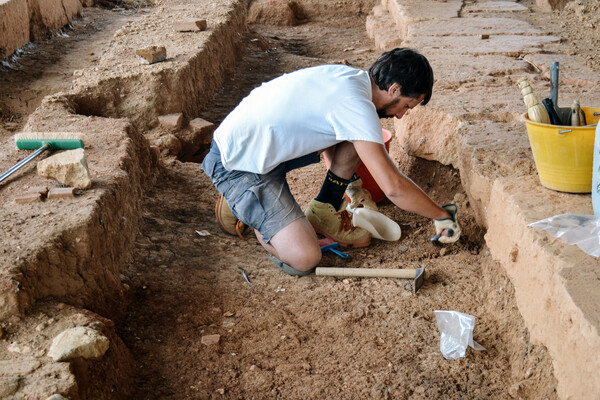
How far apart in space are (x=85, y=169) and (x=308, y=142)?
1.01m

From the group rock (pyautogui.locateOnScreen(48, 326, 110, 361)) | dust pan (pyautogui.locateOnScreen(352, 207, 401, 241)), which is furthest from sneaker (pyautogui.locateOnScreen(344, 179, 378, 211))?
rock (pyautogui.locateOnScreen(48, 326, 110, 361))

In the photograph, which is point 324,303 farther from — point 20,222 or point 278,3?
point 278,3

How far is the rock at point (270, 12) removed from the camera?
8.16 m

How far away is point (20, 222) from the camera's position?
96.0 inches

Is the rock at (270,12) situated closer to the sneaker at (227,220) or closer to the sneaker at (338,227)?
the sneaker at (227,220)

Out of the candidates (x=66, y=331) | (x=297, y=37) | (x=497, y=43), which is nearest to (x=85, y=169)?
(x=66, y=331)

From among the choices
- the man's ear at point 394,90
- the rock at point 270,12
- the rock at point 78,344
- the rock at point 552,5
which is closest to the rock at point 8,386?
the rock at point 78,344

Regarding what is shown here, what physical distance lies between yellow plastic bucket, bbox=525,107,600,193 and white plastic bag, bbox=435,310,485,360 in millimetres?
614

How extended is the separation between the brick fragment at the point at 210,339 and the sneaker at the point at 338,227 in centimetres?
97

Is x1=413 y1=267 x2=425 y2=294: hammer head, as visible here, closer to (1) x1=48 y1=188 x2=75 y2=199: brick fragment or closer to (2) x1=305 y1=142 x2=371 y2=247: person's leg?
(2) x1=305 y1=142 x2=371 y2=247: person's leg

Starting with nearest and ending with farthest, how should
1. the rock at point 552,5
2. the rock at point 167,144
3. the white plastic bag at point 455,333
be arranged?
the white plastic bag at point 455,333 < the rock at point 167,144 < the rock at point 552,5

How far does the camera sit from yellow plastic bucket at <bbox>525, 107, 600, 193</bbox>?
2133 millimetres

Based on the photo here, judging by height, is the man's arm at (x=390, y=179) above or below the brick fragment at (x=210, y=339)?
above

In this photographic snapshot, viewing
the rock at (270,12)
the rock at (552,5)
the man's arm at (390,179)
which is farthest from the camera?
the rock at (270,12)
